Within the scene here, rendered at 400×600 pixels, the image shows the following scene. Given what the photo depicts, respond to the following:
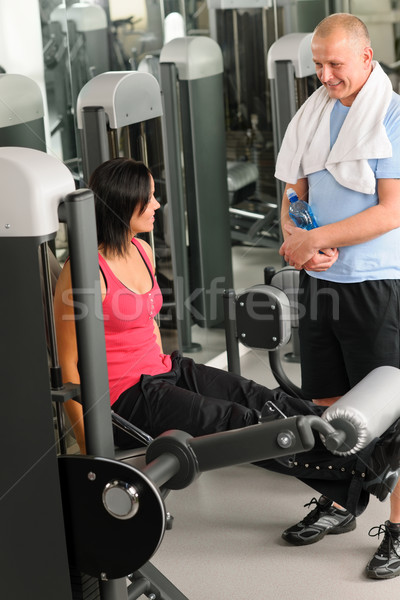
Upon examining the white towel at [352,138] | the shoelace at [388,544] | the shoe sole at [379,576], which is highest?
the white towel at [352,138]

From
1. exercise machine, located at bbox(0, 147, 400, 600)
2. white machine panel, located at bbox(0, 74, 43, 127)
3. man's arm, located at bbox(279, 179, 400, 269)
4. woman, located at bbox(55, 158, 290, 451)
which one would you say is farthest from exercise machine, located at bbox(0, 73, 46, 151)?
exercise machine, located at bbox(0, 147, 400, 600)

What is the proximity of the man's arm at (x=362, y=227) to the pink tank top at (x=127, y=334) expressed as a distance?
0.47 meters

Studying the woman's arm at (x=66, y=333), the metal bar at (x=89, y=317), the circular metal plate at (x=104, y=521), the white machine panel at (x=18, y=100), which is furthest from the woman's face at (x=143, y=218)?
the circular metal plate at (x=104, y=521)

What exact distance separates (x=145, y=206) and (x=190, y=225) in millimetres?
1619

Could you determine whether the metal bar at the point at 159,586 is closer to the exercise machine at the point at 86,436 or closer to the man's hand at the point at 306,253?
the exercise machine at the point at 86,436

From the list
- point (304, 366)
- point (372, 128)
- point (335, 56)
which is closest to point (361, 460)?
point (304, 366)

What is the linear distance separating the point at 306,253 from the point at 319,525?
0.88 meters

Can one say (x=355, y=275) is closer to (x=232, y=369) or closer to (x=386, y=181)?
(x=386, y=181)

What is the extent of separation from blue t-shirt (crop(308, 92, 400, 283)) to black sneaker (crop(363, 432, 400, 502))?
655 mm

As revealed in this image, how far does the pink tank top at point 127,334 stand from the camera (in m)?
2.26

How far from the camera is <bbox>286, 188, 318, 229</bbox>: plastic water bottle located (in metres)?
2.42

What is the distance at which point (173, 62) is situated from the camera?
357cm

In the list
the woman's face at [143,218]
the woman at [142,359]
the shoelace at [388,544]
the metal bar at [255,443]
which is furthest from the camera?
the shoelace at [388,544]

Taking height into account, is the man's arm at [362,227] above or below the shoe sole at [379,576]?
above
